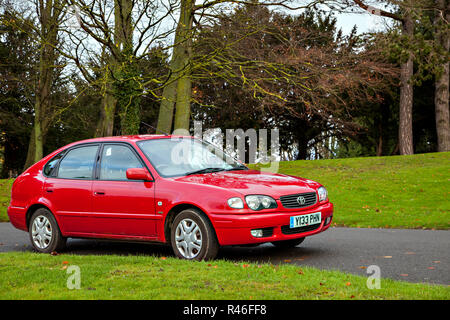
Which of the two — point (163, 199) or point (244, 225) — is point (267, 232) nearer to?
point (244, 225)

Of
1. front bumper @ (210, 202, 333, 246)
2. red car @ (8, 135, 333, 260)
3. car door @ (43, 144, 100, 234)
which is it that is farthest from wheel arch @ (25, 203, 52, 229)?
front bumper @ (210, 202, 333, 246)

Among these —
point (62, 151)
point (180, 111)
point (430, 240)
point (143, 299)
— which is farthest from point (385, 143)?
point (143, 299)

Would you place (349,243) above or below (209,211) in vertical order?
below

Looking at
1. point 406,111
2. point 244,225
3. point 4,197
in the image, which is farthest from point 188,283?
point 406,111

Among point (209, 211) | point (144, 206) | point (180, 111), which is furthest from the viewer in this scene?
point (180, 111)

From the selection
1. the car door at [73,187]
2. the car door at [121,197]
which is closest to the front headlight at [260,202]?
the car door at [121,197]

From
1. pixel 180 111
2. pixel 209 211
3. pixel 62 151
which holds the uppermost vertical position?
→ pixel 180 111

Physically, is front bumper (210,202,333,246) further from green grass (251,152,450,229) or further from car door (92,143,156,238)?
green grass (251,152,450,229)

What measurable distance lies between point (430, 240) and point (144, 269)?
5403mm

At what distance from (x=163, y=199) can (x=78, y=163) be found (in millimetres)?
1940

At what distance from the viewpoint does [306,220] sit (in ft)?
23.9
